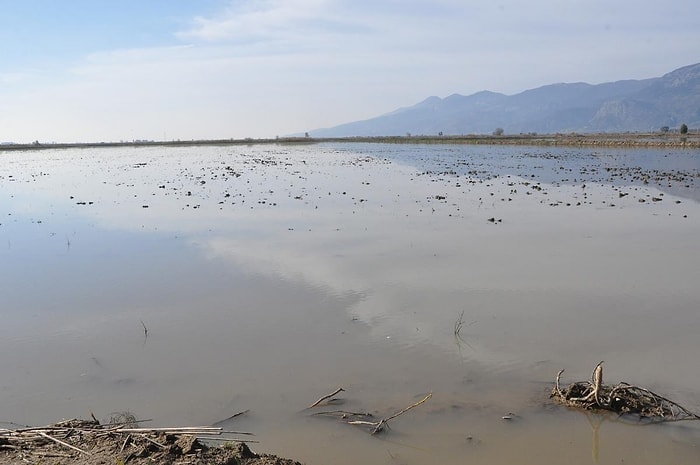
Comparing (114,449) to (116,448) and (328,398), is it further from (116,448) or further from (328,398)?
(328,398)

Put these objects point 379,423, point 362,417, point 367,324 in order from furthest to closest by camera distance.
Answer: point 367,324 → point 362,417 → point 379,423

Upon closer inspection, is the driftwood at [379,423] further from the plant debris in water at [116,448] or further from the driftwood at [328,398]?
the plant debris in water at [116,448]

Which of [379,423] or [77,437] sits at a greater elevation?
[77,437]

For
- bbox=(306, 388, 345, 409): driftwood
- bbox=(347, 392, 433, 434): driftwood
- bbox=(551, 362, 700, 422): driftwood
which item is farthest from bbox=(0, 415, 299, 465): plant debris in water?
bbox=(551, 362, 700, 422): driftwood

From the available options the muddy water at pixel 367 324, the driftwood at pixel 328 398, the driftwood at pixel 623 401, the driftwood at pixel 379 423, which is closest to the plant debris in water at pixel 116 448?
the muddy water at pixel 367 324

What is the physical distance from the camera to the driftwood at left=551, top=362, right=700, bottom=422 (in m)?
5.91

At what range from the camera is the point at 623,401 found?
607 cm

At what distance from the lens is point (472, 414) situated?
6117mm

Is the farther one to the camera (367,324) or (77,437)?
(367,324)

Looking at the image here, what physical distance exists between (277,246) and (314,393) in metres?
7.91

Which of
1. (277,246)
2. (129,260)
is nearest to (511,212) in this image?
(277,246)

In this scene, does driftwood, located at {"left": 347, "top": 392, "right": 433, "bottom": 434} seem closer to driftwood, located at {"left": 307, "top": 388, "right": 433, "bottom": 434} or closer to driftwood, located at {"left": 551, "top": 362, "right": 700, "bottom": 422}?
driftwood, located at {"left": 307, "top": 388, "right": 433, "bottom": 434}

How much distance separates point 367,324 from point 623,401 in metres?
4.00

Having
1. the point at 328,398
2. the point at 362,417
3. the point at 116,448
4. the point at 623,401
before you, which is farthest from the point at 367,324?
the point at 116,448
